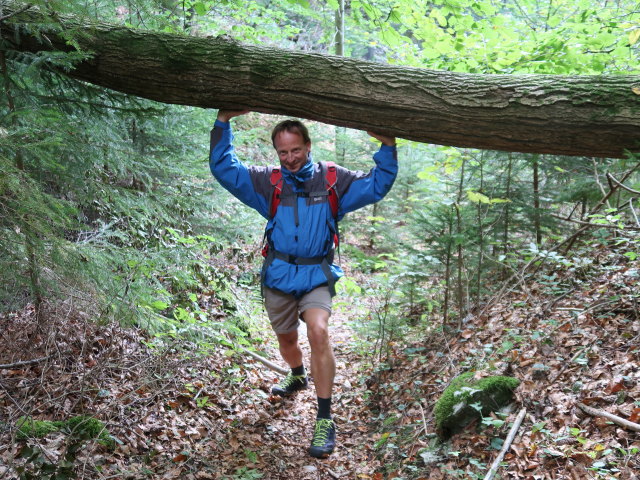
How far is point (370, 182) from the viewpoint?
443 centimetres

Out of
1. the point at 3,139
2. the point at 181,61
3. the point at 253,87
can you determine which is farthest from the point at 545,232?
the point at 3,139

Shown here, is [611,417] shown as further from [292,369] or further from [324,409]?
[292,369]

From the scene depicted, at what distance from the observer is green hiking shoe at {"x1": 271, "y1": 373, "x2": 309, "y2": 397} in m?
5.39

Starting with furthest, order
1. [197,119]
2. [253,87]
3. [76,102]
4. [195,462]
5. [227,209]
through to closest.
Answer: [227,209]
[197,119]
[76,102]
[253,87]
[195,462]

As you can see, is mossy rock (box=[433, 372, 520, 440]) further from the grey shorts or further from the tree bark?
the tree bark

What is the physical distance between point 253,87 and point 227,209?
4.78m

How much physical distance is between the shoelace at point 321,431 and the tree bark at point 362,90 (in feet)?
8.78

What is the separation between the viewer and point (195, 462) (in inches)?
153

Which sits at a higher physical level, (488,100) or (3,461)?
(488,100)

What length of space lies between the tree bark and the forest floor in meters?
1.74

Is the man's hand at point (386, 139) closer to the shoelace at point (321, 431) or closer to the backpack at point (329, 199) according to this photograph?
the backpack at point (329, 199)

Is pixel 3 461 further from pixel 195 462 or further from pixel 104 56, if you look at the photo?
pixel 104 56

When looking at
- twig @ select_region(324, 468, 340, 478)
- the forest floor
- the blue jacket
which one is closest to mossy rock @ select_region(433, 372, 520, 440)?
the forest floor

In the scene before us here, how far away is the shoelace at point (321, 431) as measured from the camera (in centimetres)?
429
